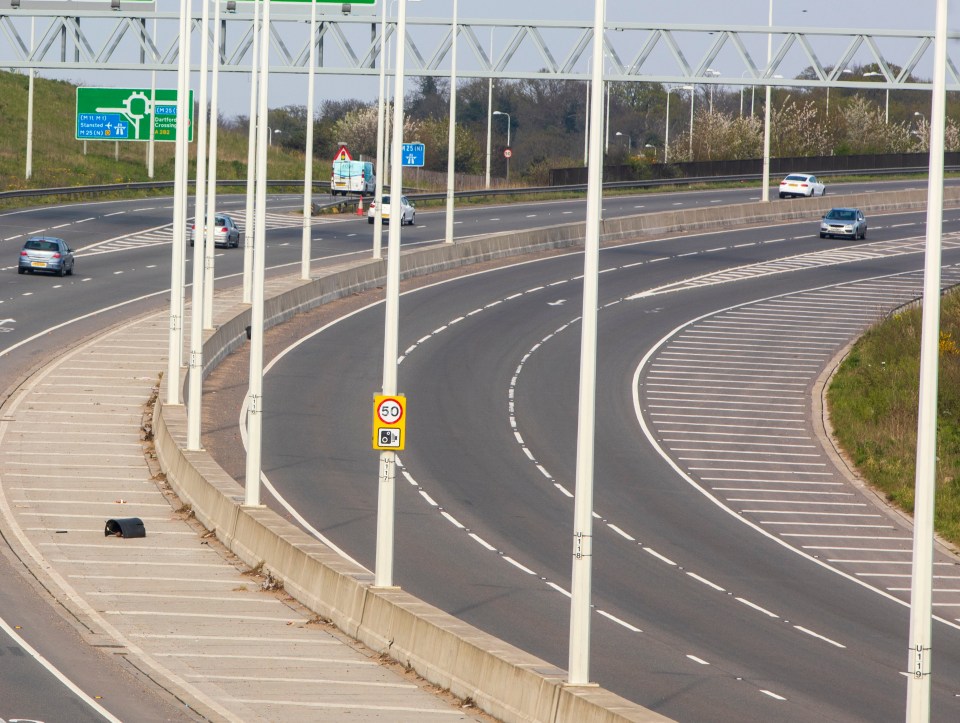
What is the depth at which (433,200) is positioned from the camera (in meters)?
86.5

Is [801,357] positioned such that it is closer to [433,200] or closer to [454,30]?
[454,30]

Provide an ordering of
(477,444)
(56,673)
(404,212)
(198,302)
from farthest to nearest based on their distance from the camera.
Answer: (404,212), (477,444), (198,302), (56,673)

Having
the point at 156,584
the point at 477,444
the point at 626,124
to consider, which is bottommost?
the point at 156,584

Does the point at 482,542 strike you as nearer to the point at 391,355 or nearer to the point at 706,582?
the point at 706,582

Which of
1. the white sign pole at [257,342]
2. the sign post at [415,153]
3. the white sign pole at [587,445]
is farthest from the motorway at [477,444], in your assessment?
the white sign pole at [587,445]

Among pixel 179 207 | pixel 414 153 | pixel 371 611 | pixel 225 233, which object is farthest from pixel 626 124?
pixel 371 611

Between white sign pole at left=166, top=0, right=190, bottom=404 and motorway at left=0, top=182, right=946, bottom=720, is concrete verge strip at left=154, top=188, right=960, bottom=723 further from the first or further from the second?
motorway at left=0, top=182, right=946, bottom=720

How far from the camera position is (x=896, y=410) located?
1670 inches

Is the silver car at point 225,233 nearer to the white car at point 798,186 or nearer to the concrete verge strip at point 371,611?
the concrete verge strip at point 371,611

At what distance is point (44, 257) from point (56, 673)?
4012cm

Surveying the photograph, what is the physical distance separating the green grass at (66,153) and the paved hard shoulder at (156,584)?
45387 mm

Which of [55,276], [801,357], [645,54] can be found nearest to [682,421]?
[801,357]

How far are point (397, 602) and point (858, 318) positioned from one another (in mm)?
39005

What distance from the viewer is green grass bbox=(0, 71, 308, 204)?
3684 inches
